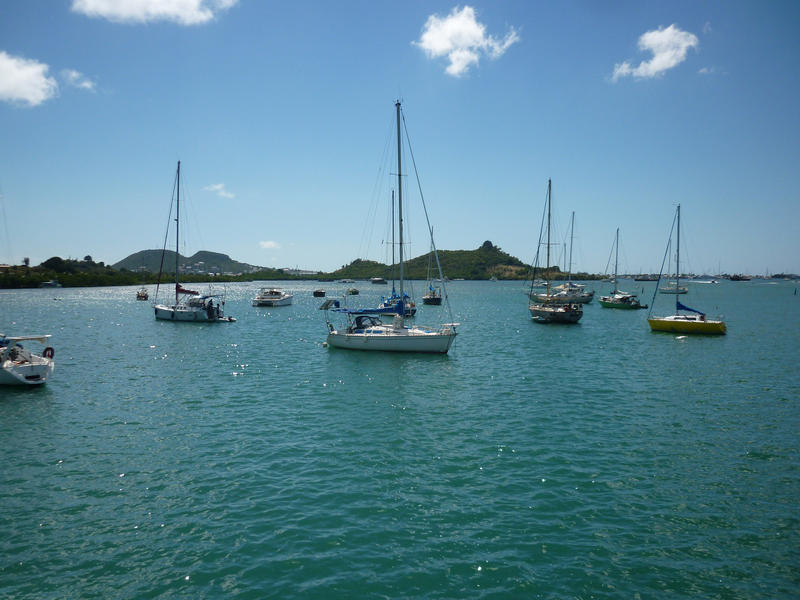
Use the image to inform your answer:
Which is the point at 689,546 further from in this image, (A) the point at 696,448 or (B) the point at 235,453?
(B) the point at 235,453

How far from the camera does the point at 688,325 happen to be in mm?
50875

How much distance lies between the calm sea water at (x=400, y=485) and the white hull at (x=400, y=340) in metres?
5.72

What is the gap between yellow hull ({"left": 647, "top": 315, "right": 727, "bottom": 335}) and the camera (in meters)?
50.3

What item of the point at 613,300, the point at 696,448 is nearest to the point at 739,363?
the point at 696,448

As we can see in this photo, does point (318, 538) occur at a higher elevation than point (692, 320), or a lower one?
lower

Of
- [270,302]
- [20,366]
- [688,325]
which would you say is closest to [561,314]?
[688,325]

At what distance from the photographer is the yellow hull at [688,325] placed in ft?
165

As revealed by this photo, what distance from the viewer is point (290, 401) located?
24.5m

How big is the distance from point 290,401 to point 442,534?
47.3 feet

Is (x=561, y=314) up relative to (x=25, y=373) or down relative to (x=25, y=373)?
up

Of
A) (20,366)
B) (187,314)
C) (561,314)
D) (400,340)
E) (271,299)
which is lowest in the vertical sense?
(20,366)

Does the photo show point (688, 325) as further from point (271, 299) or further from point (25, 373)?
point (271, 299)

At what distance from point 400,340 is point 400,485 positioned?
911 inches

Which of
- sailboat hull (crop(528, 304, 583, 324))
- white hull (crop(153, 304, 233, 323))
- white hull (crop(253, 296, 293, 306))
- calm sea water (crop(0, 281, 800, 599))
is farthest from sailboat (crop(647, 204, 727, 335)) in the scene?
white hull (crop(253, 296, 293, 306))
